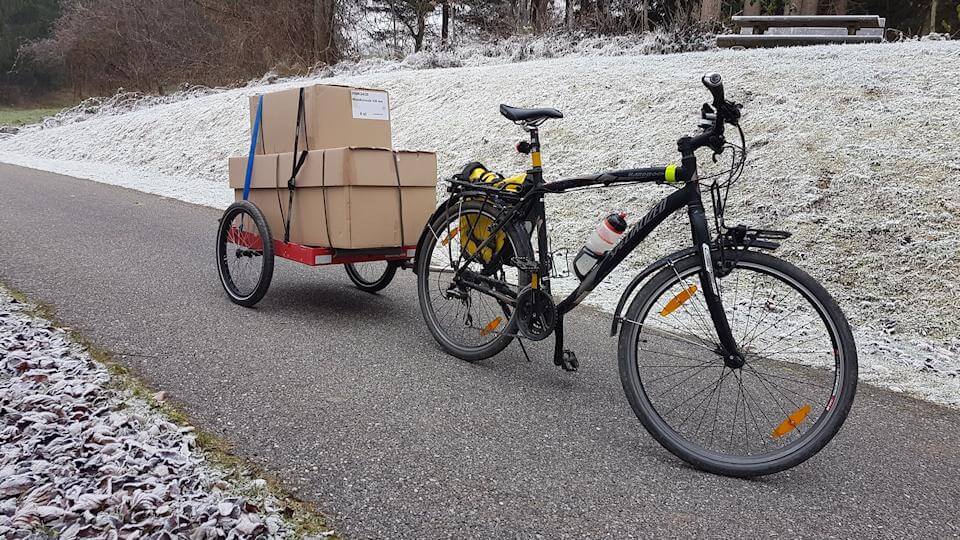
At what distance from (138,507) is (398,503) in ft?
2.69

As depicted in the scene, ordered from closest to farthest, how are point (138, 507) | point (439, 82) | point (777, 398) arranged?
1. point (138, 507)
2. point (777, 398)
3. point (439, 82)

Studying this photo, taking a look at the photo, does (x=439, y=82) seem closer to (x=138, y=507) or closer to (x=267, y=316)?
(x=267, y=316)

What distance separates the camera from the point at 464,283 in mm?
4008

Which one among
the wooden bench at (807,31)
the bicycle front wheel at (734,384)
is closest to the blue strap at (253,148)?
the bicycle front wheel at (734,384)

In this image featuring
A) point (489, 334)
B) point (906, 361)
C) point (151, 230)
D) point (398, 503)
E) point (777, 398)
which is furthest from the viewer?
point (151, 230)

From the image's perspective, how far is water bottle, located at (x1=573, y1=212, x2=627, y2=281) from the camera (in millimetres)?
3191

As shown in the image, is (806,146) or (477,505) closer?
(477,505)

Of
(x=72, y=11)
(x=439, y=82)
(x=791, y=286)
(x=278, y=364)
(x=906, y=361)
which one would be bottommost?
(x=906, y=361)

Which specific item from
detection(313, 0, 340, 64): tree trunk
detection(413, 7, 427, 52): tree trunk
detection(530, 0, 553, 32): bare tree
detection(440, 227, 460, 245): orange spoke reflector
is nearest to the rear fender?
detection(440, 227, 460, 245): orange spoke reflector

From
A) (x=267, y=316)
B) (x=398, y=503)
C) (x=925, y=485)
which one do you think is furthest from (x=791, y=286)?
(x=267, y=316)

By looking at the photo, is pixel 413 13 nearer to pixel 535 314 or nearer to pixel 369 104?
pixel 369 104

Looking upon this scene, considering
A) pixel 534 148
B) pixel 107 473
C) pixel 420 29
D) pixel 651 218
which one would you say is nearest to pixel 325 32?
pixel 420 29

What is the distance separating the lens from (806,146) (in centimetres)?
664

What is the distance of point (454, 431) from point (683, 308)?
1.41 metres
